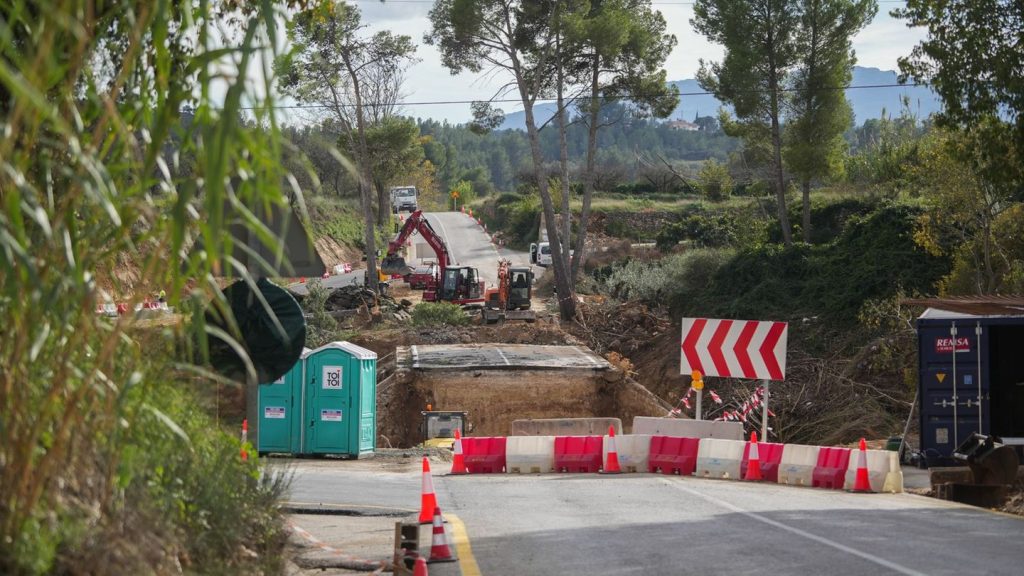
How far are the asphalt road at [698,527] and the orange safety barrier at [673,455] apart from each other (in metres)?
0.84

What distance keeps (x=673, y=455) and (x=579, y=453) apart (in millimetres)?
1614

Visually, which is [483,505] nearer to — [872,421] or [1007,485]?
[1007,485]

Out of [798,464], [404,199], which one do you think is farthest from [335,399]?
[404,199]

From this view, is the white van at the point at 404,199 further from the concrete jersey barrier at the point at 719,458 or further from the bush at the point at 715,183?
the concrete jersey barrier at the point at 719,458

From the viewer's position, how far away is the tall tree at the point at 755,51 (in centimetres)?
4422

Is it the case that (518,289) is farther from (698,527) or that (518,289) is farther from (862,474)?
(698,527)

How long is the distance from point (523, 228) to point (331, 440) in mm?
64520

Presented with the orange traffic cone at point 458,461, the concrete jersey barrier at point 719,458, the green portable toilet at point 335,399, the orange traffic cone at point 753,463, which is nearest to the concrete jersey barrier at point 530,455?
the orange traffic cone at point 458,461

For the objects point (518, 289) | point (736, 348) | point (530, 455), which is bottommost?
point (530, 455)

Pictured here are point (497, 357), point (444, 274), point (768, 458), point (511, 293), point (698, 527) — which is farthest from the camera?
point (444, 274)

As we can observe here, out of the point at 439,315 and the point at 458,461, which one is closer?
the point at 458,461

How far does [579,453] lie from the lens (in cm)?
2030

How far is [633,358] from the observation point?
41625 millimetres

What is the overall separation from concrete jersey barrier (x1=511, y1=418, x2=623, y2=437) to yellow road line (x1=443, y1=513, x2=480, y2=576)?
9590 millimetres
